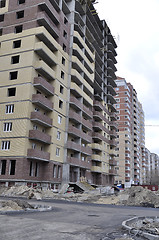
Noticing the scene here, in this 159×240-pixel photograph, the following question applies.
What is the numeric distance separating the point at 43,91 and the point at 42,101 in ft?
9.06

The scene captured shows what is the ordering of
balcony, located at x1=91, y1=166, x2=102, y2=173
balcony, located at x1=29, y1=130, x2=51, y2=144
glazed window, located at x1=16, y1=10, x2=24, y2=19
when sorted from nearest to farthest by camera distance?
balcony, located at x1=29, y1=130, x2=51, y2=144, glazed window, located at x1=16, y1=10, x2=24, y2=19, balcony, located at x1=91, y1=166, x2=102, y2=173

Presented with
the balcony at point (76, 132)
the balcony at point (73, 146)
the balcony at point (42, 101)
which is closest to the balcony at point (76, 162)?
the balcony at point (73, 146)

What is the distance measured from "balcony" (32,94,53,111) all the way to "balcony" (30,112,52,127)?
1.46 m

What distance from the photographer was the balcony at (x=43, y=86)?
34.1 metres

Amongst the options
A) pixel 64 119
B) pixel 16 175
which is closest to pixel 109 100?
pixel 64 119

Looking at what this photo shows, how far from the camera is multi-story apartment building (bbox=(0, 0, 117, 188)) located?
32375 mm

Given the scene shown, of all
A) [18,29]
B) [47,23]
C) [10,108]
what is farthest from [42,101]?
[18,29]

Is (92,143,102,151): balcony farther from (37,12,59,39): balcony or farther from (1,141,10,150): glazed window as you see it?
(1,141,10,150): glazed window

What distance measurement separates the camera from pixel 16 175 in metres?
30.6

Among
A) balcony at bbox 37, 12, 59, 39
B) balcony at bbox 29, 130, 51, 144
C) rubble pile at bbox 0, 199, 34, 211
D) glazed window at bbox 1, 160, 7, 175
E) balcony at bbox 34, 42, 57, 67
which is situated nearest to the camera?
rubble pile at bbox 0, 199, 34, 211

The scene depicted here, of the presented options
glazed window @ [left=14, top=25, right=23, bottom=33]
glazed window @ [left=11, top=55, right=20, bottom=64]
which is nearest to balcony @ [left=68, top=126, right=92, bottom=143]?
glazed window @ [left=11, top=55, right=20, bottom=64]

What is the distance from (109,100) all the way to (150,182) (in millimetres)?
87172

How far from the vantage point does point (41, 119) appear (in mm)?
33781

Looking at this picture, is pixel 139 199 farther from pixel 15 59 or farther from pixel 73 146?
pixel 15 59
